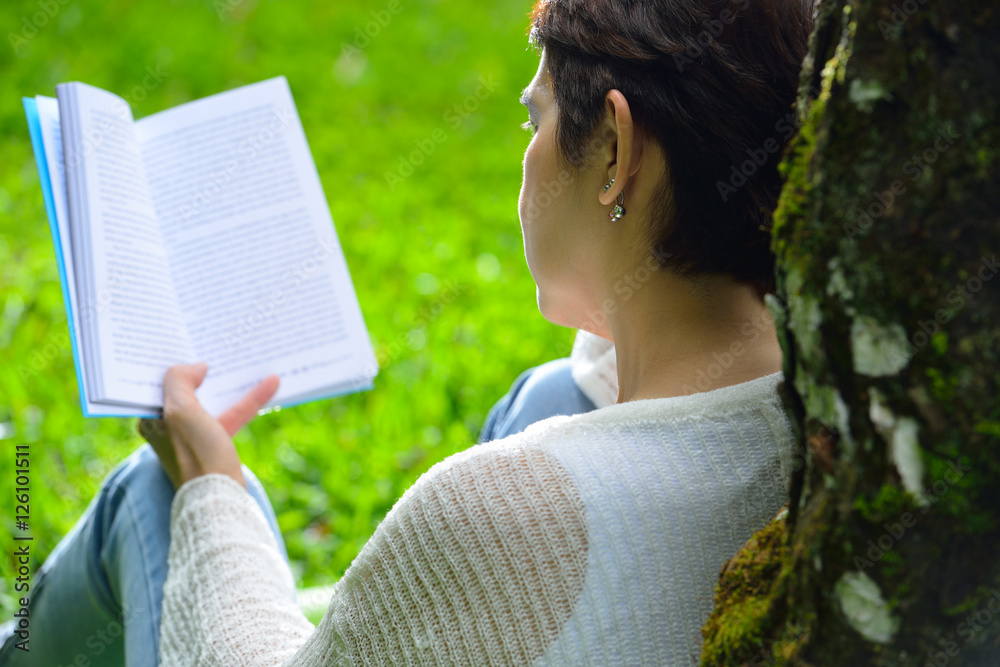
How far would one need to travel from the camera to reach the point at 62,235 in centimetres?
139

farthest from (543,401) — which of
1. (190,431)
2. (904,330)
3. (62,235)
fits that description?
(904,330)

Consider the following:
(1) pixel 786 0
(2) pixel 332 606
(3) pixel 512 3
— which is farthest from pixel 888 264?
(3) pixel 512 3

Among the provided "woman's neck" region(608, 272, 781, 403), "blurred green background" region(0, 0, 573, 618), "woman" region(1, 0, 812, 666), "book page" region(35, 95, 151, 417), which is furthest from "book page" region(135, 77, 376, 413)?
"blurred green background" region(0, 0, 573, 618)

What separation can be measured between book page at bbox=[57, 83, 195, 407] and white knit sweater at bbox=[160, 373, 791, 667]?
24.5 inches

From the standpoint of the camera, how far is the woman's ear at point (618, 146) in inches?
39.1

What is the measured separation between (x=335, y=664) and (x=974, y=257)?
72 cm

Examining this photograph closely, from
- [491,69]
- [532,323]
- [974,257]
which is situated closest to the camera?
[974,257]

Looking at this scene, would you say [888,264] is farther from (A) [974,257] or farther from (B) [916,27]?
(B) [916,27]

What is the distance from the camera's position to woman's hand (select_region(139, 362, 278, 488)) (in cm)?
135

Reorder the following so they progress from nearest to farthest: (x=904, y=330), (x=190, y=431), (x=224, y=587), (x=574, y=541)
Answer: (x=904, y=330) < (x=574, y=541) < (x=224, y=587) < (x=190, y=431)

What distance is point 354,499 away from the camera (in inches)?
91.7

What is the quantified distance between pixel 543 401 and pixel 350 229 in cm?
205

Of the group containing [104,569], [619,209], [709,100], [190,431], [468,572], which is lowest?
[104,569]

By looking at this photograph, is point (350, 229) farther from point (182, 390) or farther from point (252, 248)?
point (182, 390)
